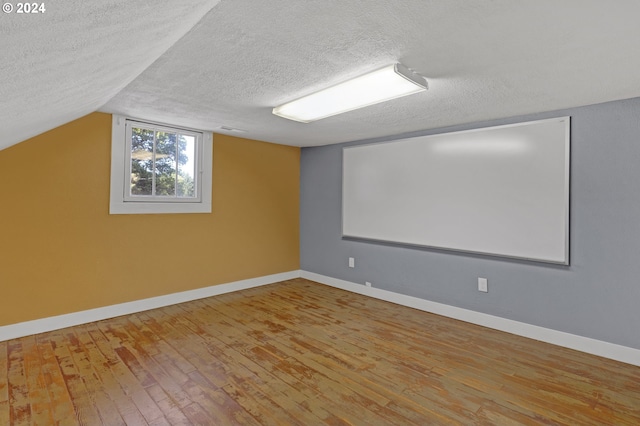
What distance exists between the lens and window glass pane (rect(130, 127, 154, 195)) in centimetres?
371

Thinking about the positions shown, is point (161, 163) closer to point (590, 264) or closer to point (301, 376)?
point (301, 376)

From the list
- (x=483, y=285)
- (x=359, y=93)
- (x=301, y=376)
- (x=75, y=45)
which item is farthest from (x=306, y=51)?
(x=483, y=285)

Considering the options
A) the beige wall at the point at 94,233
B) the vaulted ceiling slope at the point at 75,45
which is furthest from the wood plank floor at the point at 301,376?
the vaulted ceiling slope at the point at 75,45

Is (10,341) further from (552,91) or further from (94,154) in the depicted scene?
(552,91)

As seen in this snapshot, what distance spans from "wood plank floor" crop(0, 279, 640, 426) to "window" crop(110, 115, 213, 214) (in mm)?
1413

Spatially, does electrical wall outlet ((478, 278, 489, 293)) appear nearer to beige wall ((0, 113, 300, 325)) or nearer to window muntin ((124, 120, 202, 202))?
beige wall ((0, 113, 300, 325))

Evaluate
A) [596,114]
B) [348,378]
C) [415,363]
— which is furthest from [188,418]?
[596,114]

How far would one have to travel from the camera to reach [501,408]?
202 centimetres

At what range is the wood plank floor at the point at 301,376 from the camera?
6.35 ft

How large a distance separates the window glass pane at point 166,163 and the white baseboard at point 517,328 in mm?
2992

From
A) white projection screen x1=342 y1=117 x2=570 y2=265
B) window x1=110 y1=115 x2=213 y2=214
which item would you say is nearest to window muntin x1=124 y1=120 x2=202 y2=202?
window x1=110 y1=115 x2=213 y2=214

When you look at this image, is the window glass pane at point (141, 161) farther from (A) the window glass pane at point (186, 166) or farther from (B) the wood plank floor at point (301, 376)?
(B) the wood plank floor at point (301, 376)

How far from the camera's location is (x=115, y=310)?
11.5ft

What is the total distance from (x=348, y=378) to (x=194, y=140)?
141 inches
